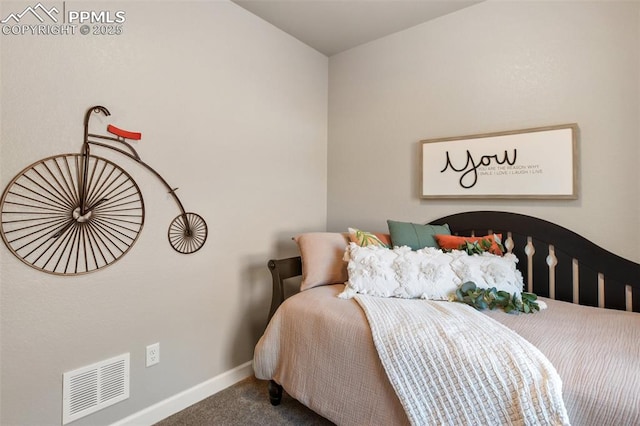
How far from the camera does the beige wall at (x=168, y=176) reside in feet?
4.15

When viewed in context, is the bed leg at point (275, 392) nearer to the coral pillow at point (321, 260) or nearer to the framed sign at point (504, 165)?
the coral pillow at point (321, 260)

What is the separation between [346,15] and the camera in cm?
217

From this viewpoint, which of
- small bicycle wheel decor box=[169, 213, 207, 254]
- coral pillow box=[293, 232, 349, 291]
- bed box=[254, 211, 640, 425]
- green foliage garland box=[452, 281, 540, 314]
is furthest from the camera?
coral pillow box=[293, 232, 349, 291]

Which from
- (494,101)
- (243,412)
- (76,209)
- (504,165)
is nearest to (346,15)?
(494,101)

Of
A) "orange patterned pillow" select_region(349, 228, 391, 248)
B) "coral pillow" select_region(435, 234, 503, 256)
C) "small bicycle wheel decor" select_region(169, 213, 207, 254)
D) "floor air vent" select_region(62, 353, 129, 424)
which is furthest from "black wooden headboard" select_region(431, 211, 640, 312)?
"floor air vent" select_region(62, 353, 129, 424)

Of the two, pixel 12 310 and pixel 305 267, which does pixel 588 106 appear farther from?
pixel 12 310

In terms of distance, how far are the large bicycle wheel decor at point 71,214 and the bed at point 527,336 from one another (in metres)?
0.82

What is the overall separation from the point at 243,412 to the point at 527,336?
1.48m

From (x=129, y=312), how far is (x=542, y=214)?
2.35 m

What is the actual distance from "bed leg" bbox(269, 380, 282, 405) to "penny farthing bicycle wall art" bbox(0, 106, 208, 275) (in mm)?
1067

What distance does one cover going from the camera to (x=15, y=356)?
4.04 ft

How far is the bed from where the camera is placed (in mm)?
951

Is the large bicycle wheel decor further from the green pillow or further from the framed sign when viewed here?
the framed sign

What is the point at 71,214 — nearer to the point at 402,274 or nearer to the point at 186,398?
the point at 186,398
